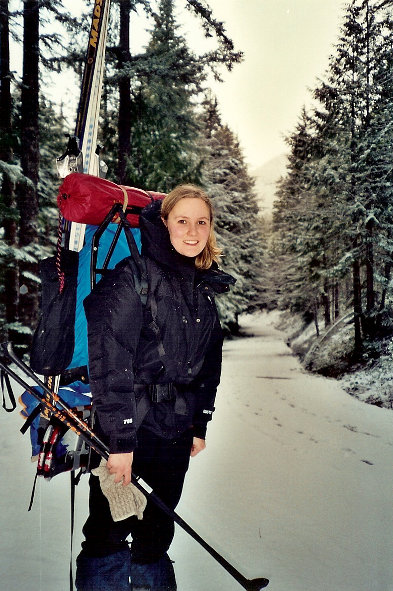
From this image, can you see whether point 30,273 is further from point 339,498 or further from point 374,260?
point 374,260

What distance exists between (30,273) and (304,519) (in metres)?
8.40

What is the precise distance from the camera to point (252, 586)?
86.9 inches

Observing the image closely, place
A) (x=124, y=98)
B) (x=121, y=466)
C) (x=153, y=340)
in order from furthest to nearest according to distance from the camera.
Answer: (x=124, y=98) → (x=153, y=340) → (x=121, y=466)

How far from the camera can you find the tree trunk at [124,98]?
1001cm

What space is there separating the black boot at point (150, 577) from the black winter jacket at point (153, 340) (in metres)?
0.71

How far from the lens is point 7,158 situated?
9477mm

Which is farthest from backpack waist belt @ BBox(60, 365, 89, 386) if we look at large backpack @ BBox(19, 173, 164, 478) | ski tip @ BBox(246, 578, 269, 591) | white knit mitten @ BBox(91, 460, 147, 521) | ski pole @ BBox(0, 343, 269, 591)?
ski tip @ BBox(246, 578, 269, 591)

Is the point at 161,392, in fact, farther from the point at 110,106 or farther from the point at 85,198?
the point at 110,106

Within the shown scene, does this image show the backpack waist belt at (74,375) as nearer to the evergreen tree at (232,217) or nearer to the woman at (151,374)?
the woman at (151,374)

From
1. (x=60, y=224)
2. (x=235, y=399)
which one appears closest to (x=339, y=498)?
(x=60, y=224)

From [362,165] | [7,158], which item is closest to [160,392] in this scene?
[7,158]

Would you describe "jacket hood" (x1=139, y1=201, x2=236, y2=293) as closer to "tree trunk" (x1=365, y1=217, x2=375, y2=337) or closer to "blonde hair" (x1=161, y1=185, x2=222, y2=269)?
"blonde hair" (x1=161, y1=185, x2=222, y2=269)

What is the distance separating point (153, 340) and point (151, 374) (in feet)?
0.62

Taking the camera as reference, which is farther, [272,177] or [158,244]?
[272,177]
